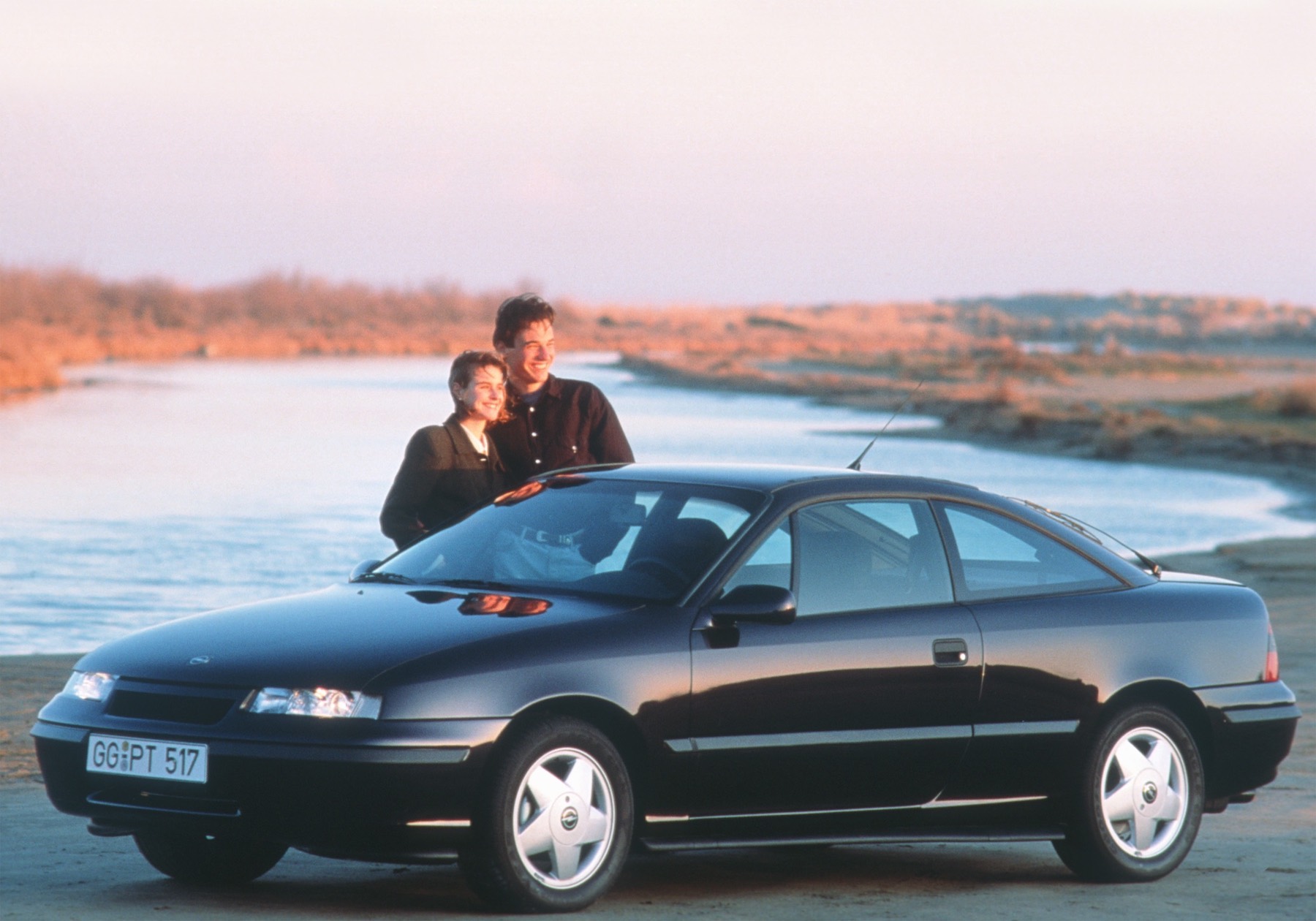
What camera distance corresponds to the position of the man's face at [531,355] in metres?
9.51

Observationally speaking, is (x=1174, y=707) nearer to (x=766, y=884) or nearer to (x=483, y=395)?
(x=766, y=884)

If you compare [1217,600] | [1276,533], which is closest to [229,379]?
[1276,533]

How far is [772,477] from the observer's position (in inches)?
315

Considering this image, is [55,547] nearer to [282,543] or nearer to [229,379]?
[282,543]

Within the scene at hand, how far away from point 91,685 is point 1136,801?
385cm

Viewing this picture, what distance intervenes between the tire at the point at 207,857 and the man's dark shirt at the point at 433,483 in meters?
1.89

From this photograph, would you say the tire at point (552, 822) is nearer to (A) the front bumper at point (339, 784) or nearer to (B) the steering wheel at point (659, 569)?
(A) the front bumper at point (339, 784)

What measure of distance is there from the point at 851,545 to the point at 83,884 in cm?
289

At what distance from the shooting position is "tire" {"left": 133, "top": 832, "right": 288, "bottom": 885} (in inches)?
297

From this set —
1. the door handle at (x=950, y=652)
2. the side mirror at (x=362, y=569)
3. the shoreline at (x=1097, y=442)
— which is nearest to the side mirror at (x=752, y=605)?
the door handle at (x=950, y=652)

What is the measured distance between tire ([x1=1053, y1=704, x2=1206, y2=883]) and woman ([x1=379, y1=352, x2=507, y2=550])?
2779mm

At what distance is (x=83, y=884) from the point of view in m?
7.50

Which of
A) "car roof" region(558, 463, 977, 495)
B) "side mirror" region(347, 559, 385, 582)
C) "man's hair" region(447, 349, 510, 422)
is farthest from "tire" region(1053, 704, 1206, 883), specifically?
"man's hair" region(447, 349, 510, 422)

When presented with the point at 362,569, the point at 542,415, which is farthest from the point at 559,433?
the point at 362,569
